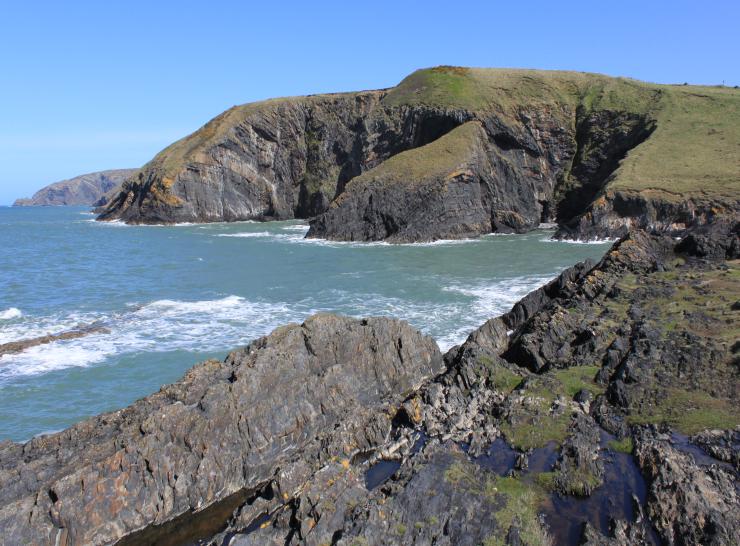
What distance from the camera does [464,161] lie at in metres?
67.2

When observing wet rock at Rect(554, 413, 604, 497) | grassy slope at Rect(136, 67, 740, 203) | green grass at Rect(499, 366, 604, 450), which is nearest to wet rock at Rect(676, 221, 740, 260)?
green grass at Rect(499, 366, 604, 450)

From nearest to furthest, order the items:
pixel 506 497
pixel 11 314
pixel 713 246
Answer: pixel 506 497, pixel 713 246, pixel 11 314

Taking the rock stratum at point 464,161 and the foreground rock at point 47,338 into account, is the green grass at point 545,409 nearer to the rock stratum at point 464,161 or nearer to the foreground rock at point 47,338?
the foreground rock at point 47,338

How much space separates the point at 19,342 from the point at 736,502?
84.2ft

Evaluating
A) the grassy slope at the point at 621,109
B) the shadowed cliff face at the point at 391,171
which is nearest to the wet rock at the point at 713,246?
the grassy slope at the point at 621,109

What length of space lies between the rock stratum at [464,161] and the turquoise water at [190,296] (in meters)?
7.04

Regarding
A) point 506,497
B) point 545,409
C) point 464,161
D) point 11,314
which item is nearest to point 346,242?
point 464,161

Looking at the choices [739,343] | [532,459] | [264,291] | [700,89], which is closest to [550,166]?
[700,89]

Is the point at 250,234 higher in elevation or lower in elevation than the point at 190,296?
higher

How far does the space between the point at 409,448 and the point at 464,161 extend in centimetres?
5873

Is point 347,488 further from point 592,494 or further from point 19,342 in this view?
point 19,342

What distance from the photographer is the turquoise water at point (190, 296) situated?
63.7 feet

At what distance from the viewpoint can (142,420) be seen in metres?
12.4

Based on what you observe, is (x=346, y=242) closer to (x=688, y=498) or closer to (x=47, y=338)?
(x=47, y=338)
